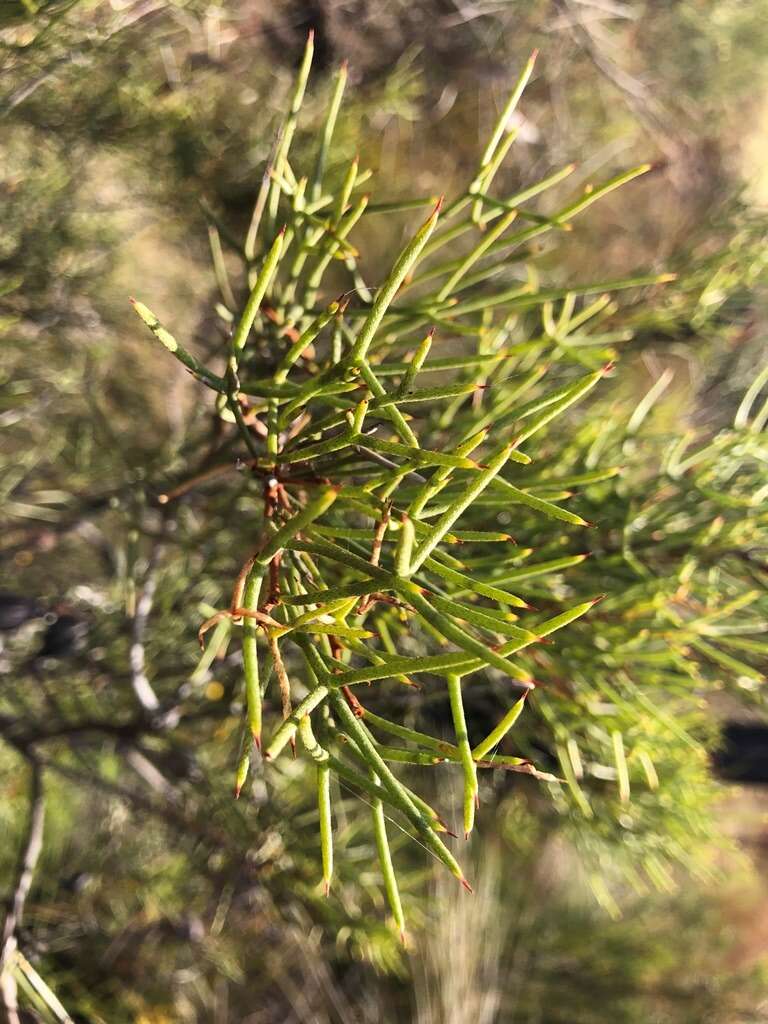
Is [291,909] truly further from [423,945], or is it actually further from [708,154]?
[708,154]

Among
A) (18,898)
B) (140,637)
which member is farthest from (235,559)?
(18,898)

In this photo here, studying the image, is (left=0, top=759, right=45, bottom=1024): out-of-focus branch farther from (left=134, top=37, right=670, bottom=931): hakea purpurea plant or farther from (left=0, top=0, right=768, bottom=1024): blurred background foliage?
(left=134, top=37, right=670, bottom=931): hakea purpurea plant

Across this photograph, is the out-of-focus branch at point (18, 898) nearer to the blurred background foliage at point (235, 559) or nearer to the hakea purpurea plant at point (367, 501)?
the blurred background foliage at point (235, 559)

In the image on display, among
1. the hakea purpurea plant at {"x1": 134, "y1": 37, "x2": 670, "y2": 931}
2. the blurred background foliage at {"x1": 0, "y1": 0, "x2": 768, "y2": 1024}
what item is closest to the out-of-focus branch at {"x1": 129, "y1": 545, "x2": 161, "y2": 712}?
the blurred background foliage at {"x1": 0, "y1": 0, "x2": 768, "y2": 1024}

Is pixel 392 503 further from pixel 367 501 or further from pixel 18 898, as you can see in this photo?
pixel 18 898

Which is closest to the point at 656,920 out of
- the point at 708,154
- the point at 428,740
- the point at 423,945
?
the point at 423,945

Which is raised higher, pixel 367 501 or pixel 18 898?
pixel 367 501

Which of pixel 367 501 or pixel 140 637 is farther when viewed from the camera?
pixel 140 637
